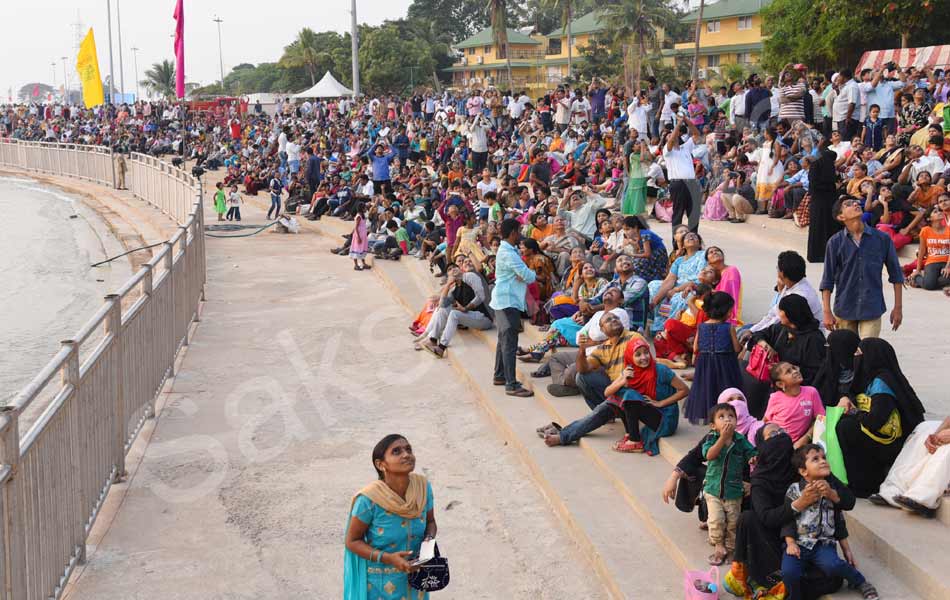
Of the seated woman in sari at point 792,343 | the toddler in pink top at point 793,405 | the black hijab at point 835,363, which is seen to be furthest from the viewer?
the seated woman in sari at point 792,343

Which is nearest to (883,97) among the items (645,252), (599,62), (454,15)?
(645,252)

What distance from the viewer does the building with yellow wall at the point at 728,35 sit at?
213ft

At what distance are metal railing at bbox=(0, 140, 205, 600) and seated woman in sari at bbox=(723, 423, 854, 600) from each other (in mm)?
3753

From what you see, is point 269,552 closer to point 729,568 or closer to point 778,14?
point 729,568

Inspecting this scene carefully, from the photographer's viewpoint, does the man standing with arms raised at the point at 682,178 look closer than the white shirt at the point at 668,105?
Yes

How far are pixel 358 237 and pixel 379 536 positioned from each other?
1579 centimetres

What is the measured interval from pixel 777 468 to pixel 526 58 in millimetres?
85626

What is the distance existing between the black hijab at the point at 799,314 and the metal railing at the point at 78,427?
15.4ft

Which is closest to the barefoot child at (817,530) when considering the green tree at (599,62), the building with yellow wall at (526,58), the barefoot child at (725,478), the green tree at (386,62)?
the barefoot child at (725,478)

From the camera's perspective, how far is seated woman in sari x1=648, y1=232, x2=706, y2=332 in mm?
10641

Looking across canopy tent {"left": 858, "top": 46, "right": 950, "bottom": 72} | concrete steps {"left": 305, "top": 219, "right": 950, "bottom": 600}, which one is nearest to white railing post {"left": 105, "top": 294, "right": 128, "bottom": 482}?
concrete steps {"left": 305, "top": 219, "right": 950, "bottom": 600}

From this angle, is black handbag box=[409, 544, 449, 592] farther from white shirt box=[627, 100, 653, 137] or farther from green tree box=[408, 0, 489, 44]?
green tree box=[408, 0, 489, 44]

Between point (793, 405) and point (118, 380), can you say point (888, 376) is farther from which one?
point (118, 380)

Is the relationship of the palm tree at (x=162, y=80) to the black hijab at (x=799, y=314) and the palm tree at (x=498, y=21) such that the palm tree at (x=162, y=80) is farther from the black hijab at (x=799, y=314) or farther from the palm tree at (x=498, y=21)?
the black hijab at (x=799, y=314)
